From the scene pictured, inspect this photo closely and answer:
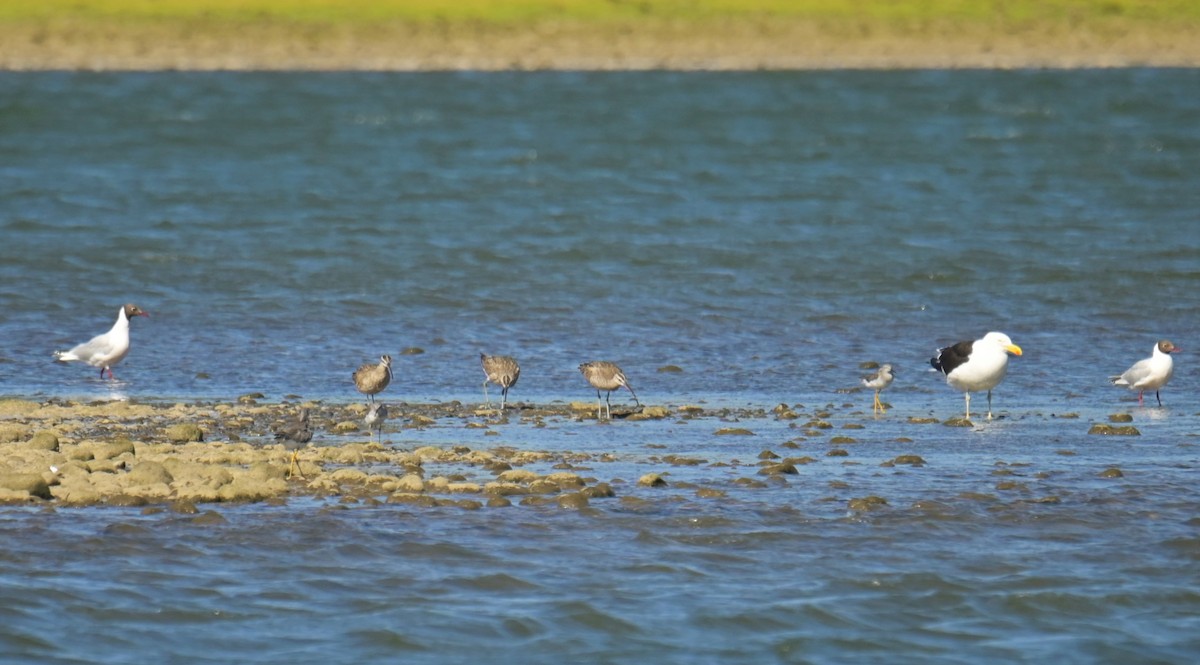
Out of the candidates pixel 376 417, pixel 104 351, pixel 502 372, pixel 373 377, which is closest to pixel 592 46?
pixel 104 351

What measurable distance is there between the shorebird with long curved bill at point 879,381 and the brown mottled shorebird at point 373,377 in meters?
3.93

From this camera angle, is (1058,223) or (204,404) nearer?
(204,404)

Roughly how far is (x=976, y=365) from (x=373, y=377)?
4.93m

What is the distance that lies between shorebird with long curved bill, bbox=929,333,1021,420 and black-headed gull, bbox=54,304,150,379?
25.1 ft

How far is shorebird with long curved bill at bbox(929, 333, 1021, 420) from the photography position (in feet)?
46.8

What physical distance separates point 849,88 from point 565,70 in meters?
9.91

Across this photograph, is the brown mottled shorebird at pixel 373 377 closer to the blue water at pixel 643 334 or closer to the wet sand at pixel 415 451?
the wet sand at pixel 415 451

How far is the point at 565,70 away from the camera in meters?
55.1

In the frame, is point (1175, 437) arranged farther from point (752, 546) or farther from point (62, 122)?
point (62, 122)

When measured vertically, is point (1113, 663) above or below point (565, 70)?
below

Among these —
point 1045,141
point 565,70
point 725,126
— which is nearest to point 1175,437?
point 1045,141

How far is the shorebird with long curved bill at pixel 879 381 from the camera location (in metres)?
14.0

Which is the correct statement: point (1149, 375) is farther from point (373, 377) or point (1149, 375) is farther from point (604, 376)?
point (373, 377)

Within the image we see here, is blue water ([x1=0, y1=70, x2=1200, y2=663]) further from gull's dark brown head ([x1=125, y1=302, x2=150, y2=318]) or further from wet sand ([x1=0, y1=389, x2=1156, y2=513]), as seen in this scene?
gull's dark brown head ([x1=125, y1=302, x2=150, y2=318])
